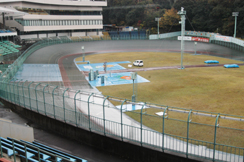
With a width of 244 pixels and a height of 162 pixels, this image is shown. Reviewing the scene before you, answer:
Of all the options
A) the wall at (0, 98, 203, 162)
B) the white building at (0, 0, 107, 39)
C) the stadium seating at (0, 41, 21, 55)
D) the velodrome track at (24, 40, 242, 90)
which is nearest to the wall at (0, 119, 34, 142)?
the wall at (0, 98, 203, 162)

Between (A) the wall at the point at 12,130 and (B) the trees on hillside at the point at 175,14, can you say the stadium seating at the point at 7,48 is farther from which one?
(B) the trees on hillside at the point at 175,14

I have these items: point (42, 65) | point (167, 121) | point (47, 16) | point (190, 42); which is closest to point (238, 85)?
point (167, 121)

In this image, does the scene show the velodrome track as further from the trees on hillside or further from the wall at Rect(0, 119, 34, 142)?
the wall at Rect(0, 119, 34, 142)

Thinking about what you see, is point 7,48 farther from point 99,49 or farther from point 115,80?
point 99,49

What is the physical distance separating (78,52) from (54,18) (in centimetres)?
2077

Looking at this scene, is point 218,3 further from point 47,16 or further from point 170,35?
point 47,16

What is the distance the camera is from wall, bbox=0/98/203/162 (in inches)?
573

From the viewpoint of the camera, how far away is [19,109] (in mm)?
22609

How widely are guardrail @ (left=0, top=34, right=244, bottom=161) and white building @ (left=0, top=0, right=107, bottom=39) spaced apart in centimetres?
5559

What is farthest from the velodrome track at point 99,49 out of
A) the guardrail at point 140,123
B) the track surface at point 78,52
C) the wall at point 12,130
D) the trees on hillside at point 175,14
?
the wall at point 12,130

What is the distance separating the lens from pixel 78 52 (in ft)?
234

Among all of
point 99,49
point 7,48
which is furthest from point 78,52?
point 7,48

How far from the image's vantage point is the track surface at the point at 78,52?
1788 centimetres

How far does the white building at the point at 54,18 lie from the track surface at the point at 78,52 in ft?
44.7
